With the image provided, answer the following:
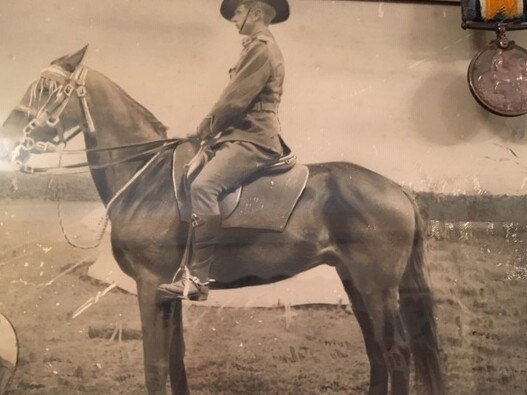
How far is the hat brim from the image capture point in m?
1.71

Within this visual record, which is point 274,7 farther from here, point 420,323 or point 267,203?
point 420,323

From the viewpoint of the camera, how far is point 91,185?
5.11ft

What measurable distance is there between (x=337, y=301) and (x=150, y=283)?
433 millimetres

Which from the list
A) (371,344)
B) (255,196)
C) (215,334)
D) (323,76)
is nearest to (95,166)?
(255,196)

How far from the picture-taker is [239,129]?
5.25 feet

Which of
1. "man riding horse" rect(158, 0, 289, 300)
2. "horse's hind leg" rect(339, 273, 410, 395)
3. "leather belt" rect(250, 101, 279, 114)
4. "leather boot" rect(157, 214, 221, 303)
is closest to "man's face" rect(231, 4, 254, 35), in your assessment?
"man riding horse" rect(158, 0, 289, 300)

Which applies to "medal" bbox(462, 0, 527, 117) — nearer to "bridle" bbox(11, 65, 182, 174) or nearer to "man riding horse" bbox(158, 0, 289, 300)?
"man riding horse" bbox(158, 0, 289, 300)

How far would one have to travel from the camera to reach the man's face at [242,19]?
5.57 ft

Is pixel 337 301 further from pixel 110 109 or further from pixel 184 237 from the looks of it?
pixel 110 109

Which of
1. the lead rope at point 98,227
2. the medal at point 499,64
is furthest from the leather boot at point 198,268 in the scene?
the medal at point 499,64

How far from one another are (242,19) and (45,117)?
557 millimetres

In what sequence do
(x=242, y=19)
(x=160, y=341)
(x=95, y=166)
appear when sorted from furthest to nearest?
1. (x=242, y=19)
2. (x=95, y=166)
3. (x=160, y=341)

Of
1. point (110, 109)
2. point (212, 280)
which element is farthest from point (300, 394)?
point (110, 109)

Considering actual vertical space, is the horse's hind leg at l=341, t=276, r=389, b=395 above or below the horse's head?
below
